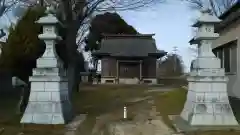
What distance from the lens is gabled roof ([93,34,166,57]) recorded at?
37.9m

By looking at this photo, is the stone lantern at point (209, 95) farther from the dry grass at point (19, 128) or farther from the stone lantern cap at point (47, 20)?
the stone lantern cap at point (47, 20)

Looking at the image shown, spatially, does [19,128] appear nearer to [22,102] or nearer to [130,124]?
[22,102]

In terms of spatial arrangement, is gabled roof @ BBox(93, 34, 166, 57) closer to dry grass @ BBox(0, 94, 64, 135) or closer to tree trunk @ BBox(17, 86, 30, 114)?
tree trunk @ BBox(17, 86, 30, 114)

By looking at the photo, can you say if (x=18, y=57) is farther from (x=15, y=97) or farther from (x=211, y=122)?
(x=211, y=122)

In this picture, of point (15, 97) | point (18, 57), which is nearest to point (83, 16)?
point (18, 57)

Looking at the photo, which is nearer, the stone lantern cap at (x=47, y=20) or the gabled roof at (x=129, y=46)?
the stone lantern cap at (x=47, y=20)

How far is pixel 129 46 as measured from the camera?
131ft

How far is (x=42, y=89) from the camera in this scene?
11852 mm

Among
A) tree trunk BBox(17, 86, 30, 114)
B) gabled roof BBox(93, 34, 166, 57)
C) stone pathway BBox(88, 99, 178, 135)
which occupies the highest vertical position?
gabled roof BBox(93, 34, 166, 57)

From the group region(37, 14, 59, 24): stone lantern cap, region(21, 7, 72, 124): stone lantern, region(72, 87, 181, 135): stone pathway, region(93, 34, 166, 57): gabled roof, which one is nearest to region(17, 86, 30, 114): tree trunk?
region(21, 7, 72, 124): stone lantern

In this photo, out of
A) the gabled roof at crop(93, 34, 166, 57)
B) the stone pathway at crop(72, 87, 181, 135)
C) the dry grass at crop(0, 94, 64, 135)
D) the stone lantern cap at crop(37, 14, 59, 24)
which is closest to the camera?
the dry grass at crop(0, 94, 64, 135)

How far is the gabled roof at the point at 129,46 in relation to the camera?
37.9m

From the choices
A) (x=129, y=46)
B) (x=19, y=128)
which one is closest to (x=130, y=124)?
(x=19, y=128)

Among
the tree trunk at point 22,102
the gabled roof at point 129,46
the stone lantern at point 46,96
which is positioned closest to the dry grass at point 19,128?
the stone lantern at point 46,96
